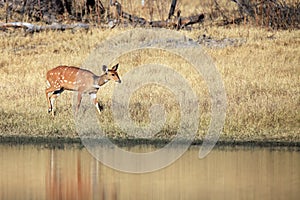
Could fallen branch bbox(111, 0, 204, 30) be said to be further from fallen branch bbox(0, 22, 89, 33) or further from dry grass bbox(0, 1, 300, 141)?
fallen branch bbox(0, 22, 89, 33)

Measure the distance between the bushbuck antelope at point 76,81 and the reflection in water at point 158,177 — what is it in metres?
2.45

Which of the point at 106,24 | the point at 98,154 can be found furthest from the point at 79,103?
the point at 106,24

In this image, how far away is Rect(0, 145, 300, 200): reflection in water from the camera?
41.9ft

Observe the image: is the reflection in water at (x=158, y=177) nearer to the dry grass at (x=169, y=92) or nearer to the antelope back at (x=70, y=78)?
the dry grass at (x=169, y=92)

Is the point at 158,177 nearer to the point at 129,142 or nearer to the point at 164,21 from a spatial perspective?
the point at 129,142

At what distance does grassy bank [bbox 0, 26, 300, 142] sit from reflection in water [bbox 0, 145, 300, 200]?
3.78ft

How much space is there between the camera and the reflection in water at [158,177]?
12758mm

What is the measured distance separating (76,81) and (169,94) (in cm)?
194

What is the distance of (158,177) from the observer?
552 inches

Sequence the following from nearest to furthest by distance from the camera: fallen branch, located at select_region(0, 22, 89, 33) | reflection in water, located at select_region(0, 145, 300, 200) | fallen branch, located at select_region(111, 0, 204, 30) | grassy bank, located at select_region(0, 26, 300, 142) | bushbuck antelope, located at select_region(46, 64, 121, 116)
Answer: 1. reflection in water, located at select_region(0, 145, 300, 200)
2. grassy bank, located at select_region(0, 26, 300, 142)
3. bushbuck antelope, located at select_region(46, 64, 121, 116)
4. fallen branch, located at select_region(0, 22, 89, 33)
5. fallen branch, located at select_region(111, 0, 204, 30)

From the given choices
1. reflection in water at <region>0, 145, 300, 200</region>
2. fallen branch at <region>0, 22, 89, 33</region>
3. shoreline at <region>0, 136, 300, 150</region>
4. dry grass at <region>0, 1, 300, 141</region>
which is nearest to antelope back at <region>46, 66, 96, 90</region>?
dry grass at <region>0, 1, 300, 141</region>

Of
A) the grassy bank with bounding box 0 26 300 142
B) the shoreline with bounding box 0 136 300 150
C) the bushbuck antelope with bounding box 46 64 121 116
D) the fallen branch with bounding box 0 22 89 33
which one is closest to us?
the shoreline with bounding box 0 136 300 150

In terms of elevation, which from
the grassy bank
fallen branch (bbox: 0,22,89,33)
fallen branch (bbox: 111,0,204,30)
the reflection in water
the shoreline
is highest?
fallen branch (bbox: 111,0,204,30)

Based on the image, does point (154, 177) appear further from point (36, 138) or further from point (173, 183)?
point (36, 138)
